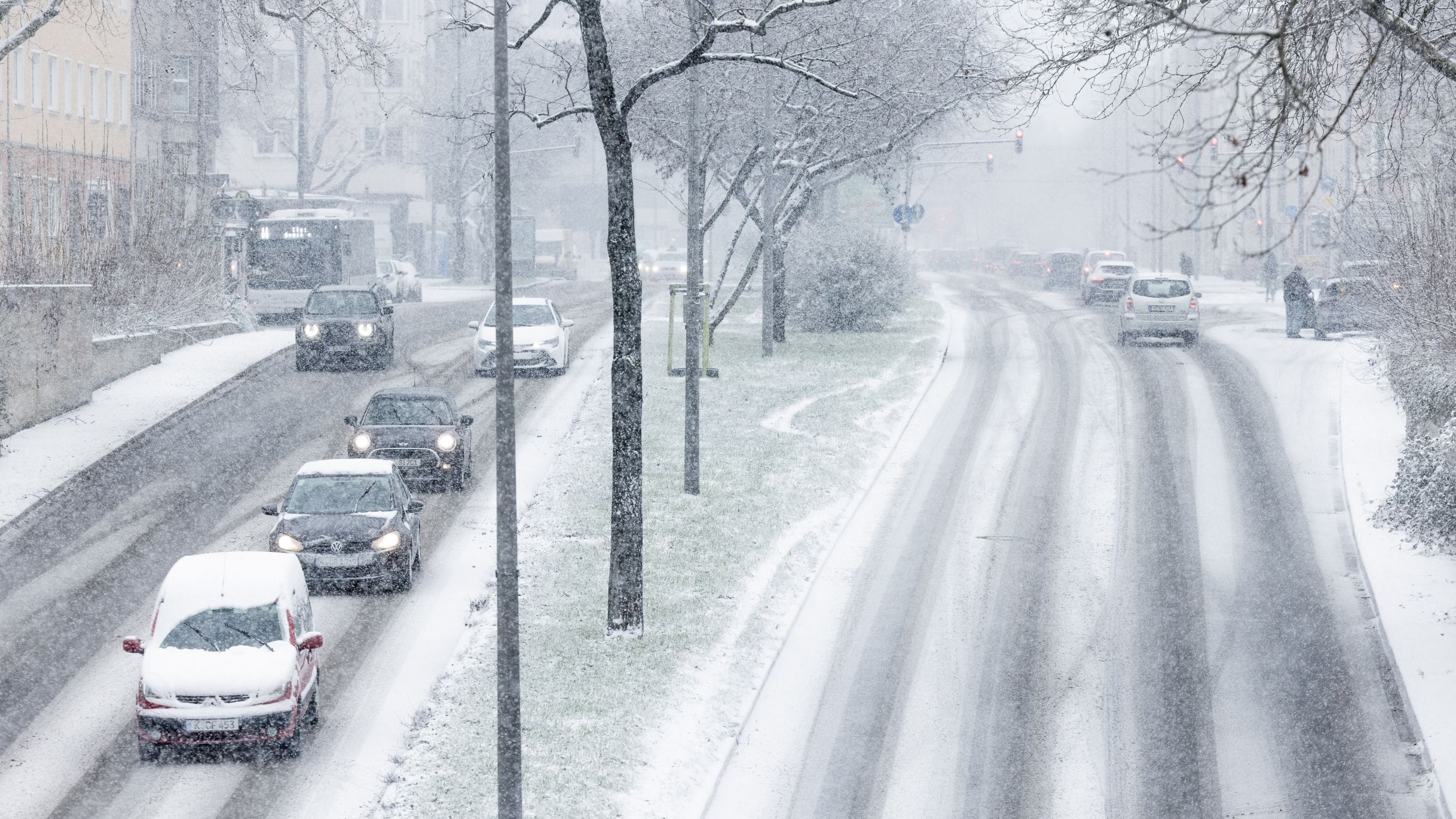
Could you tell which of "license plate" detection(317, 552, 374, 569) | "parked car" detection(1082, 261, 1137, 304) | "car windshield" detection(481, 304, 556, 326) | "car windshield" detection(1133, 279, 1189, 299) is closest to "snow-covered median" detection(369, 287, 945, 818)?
"license plate" detection(317, 552, 374, 569)

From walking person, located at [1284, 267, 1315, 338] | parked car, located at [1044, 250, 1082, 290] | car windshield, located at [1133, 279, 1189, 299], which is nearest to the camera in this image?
car windshield, located at [1133, 279, 1189, 299]

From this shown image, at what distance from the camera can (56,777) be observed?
12.4 m

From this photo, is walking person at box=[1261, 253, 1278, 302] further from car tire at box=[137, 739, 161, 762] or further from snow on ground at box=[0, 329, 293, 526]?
car tire at box=[137, 739, 161, 762]

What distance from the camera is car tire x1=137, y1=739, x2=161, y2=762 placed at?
41.8 feet

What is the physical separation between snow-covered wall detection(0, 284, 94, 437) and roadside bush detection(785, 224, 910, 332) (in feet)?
62.4

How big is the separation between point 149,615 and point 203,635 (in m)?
4.18

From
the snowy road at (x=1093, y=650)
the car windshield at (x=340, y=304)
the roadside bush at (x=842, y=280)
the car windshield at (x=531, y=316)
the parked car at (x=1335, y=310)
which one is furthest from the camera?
the roadside bush at (x=842, y=280)

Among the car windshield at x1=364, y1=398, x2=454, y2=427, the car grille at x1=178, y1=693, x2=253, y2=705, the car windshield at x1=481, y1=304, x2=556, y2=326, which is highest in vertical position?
the car windshield at x1=481, y1=304, x2=556, y2=326

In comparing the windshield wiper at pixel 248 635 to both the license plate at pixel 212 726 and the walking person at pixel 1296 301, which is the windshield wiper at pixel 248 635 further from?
the walking person at pixel 1296 301

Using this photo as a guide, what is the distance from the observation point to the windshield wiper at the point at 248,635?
13016 millimetres

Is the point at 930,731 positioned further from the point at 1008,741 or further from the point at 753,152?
the point at 753,152

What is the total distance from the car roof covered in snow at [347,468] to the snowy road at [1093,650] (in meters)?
5.05

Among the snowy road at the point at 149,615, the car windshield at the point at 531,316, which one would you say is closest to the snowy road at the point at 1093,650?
the snowy road at the point at 149,615

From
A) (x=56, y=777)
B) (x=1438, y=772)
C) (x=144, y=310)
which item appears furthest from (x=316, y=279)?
(x=1438, y=772)
